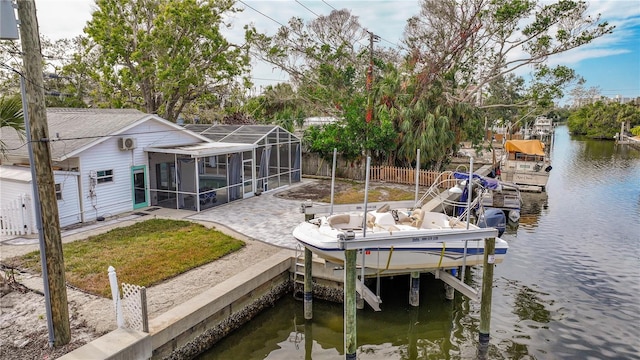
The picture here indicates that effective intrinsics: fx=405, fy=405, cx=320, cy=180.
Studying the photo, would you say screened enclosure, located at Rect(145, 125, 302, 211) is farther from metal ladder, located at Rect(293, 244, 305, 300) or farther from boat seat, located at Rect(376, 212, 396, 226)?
boat seat, located at Rect(376, 212, 396, 226)

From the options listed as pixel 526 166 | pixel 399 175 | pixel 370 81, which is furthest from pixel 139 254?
pixel 526 166

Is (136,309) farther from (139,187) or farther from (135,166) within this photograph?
(139,187)

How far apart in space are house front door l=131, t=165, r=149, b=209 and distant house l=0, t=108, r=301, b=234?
0.13 ft

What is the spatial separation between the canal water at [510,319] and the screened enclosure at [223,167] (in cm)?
849

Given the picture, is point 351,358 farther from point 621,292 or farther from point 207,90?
point 207,90

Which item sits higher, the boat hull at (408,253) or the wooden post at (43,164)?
the wooden post at (43,164)

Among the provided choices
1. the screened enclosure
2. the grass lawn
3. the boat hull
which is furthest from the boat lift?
the screened enclosure

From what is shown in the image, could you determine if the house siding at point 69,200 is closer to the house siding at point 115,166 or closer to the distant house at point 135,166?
the distant house at point 135,166

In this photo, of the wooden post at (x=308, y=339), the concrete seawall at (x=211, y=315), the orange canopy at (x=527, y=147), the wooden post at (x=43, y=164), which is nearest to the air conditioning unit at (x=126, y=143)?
the concrete seawall at (x=211, y=315)

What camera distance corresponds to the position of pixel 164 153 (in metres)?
17.4

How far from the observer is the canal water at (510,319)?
864cm

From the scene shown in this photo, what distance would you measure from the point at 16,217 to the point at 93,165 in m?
2.85

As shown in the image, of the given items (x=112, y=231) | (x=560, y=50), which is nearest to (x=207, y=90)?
(x=112, y=231)

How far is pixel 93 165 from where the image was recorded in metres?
14.6
